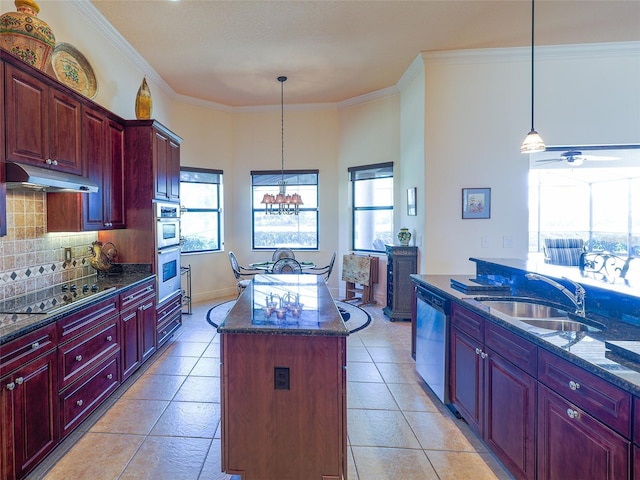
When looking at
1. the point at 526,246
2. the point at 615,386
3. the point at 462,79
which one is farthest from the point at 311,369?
the point at 462,79

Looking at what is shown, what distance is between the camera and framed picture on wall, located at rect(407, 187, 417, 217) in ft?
14.9

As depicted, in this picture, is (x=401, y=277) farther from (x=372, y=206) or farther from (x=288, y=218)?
(x=288, y=218)

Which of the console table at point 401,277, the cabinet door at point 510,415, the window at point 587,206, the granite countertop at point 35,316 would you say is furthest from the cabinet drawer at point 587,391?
the window at point 587,206

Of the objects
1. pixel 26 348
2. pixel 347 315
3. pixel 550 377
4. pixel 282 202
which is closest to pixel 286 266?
pixel 282 202

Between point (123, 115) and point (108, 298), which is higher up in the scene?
point (123, 115)

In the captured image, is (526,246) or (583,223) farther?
(583,223)

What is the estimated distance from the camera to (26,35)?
6.94ft

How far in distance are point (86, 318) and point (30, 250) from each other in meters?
0.78

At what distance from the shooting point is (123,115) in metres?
3.79

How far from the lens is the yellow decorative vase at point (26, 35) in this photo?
2.08 m

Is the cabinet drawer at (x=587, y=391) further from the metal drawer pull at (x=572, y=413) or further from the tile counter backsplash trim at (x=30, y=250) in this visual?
the tile counter backsplash trim at (x=30, y=250)

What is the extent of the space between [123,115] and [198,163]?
1.86 meters

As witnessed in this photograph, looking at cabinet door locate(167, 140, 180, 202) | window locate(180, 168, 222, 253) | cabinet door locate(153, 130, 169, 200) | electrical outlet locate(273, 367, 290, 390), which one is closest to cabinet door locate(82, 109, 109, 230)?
cabinet door locate(153, 130, 169, 200)

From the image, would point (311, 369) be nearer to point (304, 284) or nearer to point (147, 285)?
point (304, 284)
